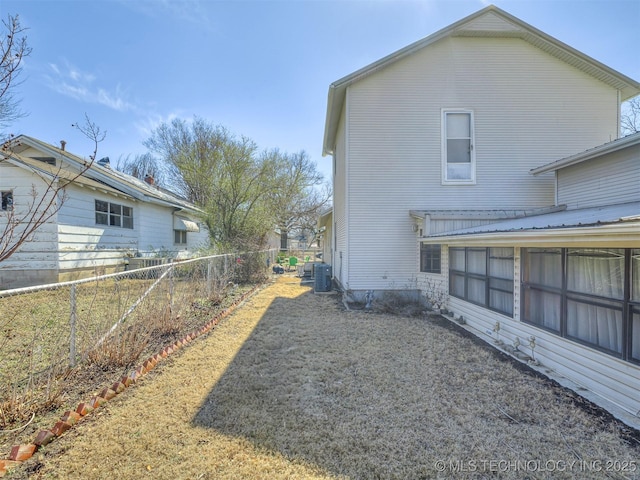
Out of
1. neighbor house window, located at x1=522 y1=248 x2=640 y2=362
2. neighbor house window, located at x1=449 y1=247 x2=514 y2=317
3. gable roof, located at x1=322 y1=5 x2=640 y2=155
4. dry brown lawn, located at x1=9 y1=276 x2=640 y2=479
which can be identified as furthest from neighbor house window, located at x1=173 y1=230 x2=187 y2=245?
neighbor house window, located at x1=522 y1=248 x2=640 y2=362

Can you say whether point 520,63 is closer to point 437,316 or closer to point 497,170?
point 497,170

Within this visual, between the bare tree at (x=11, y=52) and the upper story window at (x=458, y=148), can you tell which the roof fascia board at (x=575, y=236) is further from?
the bare tree at (x=11, y=52)

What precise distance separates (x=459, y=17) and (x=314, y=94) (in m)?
5.55

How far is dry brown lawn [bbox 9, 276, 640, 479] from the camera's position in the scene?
233cm

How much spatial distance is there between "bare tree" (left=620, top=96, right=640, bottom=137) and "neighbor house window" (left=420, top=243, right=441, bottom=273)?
45.5ft

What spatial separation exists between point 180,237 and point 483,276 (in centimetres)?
1665

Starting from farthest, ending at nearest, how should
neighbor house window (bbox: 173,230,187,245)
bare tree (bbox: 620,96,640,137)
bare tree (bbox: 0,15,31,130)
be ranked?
neighbor house window (bbox: 173,230,187,245), bare tree (bbox: 620,96,640,137), bare tree (bbox: 0,15,31,130)

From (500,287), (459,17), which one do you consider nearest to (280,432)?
(500,287)

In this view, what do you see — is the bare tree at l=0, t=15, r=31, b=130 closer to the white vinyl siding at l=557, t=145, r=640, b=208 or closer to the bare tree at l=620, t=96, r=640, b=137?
the white vinyl siding at l=557, t=145, r=640, b=208

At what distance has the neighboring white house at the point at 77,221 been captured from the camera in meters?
9.25

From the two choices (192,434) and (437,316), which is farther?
(437,316)

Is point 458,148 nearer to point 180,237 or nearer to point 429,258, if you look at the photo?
point 429,258

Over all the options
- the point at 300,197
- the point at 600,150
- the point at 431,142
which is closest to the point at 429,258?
the point at 431,142

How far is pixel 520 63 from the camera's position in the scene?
333 inches
